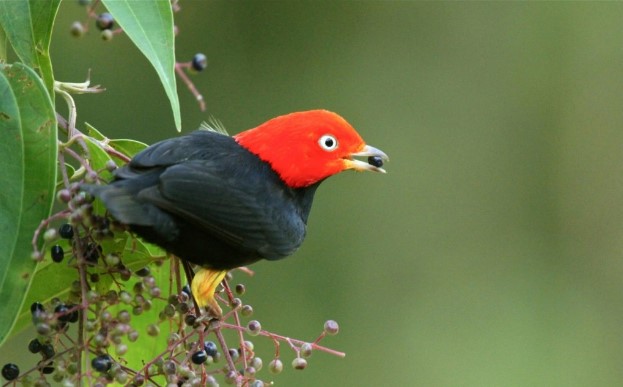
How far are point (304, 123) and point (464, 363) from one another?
20.5 ft

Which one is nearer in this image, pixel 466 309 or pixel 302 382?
pixel 302 382

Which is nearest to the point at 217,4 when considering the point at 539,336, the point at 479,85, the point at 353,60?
the point at 353,60

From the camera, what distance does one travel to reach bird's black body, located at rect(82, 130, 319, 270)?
3.13 meters

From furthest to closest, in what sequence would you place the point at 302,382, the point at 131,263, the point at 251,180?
the point at 302,382
the point at 251,180
the point at 131,263

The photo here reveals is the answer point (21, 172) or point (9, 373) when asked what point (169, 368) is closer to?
point (9, 373)

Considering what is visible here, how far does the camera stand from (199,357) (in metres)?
2.95

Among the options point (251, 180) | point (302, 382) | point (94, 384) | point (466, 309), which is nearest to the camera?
point (94, 384)

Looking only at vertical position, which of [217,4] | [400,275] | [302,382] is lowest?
[302,382]

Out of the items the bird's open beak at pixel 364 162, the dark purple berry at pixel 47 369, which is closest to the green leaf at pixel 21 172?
the dark purple berry at pixel 47 369

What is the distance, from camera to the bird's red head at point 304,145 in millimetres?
3697

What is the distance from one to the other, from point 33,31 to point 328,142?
1174 millimetres

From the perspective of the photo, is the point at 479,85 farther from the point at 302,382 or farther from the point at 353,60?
the point at 302,382

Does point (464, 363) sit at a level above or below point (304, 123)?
below

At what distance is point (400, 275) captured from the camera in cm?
991
